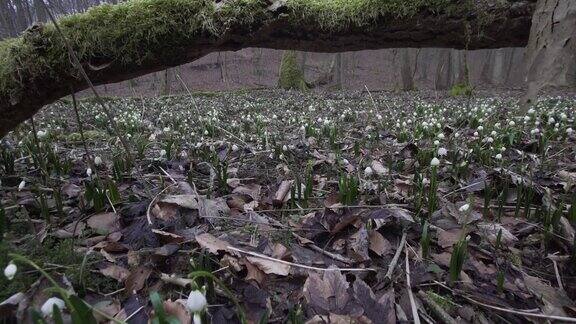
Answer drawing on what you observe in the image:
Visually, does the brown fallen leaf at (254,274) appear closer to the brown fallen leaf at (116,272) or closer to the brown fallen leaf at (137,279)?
the brown fallen leaf at (137,279)

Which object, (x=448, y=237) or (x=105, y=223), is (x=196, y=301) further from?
(x=448, y=237)

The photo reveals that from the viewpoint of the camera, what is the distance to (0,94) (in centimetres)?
264

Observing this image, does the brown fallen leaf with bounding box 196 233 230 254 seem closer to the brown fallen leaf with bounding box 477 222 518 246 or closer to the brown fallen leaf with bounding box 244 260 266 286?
the brown fallen leaf with bounding box 244 260 266 286

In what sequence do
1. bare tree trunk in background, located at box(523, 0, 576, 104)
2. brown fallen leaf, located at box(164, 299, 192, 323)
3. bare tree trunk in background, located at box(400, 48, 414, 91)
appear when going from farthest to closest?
bare tree trunk in background, located at box(400, 48, 414, 91), bare tree trunk in background, located at box(523, 0, 576, 104), brown fallen leaf, located at box(164, 299, 192, 323)

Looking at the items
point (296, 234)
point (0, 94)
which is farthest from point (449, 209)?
point (0, 94)

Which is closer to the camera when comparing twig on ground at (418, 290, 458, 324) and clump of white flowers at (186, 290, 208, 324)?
clump of white flowers at (186, 290, 208, 324)

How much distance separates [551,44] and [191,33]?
3.92 metres

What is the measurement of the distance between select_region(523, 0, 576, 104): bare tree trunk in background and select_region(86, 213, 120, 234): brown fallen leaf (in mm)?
4245

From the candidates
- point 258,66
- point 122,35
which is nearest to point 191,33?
point 122,35

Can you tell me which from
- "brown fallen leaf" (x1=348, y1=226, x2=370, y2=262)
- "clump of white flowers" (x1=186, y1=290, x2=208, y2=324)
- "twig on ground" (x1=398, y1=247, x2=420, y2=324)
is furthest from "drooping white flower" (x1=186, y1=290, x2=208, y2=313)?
"brown fallen leaf" (x1=348, y1=226, x2=370, y2=262)

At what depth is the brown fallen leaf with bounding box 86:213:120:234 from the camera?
230 cm

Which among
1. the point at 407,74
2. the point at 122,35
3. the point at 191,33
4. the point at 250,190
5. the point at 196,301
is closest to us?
the point at 196,301

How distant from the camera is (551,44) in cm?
425

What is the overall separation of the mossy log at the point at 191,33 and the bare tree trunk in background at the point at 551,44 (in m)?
0.54
